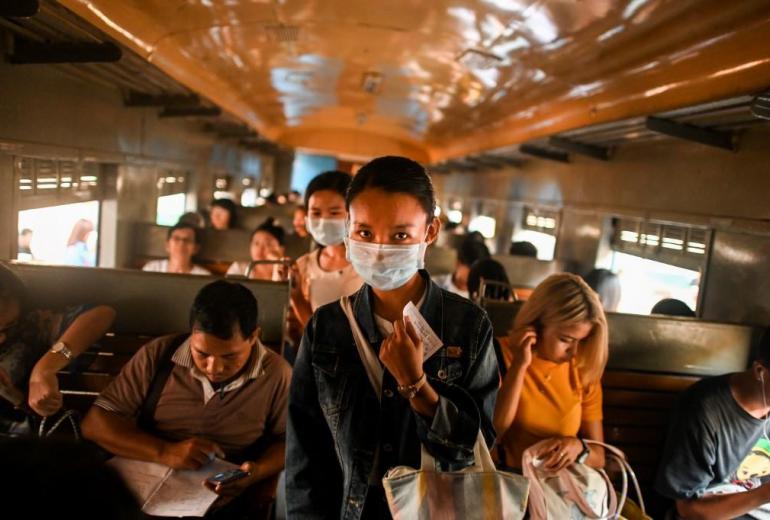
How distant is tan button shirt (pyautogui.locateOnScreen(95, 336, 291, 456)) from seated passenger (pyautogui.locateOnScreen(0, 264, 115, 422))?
36cm

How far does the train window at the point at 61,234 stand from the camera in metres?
4.29

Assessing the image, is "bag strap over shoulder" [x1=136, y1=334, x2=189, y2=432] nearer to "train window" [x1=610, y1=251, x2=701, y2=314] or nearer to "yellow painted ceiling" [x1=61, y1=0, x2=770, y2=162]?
"yellow painted ceiling" [x1=61, y1=0, x2=770, y2=162]

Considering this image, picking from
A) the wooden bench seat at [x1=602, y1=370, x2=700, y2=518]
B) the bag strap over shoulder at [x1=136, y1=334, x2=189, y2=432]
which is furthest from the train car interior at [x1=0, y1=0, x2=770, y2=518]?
the bag strap over shoulder at [x1=136, y1=334, x2=189, y2=432]

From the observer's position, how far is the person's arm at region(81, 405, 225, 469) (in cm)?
221

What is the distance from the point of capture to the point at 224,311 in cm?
231

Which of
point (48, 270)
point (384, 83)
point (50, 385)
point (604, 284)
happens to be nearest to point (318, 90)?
point (384, 83)

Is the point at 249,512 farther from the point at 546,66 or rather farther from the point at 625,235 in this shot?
the point at 625,235

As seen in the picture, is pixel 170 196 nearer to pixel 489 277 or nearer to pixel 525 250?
pixel 525 250

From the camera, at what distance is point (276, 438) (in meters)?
2.43

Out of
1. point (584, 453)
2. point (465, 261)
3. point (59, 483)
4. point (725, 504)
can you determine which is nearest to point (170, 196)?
point (465, 261)

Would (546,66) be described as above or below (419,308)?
above

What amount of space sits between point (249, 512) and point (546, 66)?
4996 millimetres

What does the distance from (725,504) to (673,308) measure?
2.00 meters

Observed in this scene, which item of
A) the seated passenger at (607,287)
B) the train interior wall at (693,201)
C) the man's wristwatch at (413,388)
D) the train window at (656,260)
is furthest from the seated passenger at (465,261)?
the man's wristwatch at (413,388)
